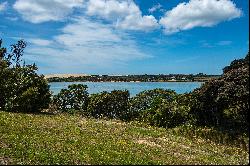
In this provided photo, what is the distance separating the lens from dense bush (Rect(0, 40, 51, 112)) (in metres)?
49.2

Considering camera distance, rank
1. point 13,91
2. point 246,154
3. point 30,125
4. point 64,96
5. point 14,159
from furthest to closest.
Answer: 1. point 64,96
2. point 13,91
3. point 30,125
4. point 14,159
5. point 246,154

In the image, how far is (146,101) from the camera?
64.7 m

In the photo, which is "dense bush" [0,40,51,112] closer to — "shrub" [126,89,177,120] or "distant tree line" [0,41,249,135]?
"distant tree line" [0,41,249,135]

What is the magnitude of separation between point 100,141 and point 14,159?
7512 mm

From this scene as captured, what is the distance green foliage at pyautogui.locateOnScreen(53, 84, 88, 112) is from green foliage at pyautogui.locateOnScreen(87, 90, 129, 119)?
3.80 metres

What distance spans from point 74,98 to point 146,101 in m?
13.0

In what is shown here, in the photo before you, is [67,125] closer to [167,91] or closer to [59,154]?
[59,154]

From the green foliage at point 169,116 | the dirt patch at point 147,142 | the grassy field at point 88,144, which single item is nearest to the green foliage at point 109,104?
the green foliage at point 169,116

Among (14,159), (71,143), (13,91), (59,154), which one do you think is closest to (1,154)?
(14,159)

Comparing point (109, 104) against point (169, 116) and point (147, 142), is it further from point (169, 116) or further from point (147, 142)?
point (147, 142)

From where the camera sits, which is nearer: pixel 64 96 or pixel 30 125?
pixel 30 125

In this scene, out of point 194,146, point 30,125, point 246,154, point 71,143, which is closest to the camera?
point 246,154

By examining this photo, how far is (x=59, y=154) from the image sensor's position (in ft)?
75.6

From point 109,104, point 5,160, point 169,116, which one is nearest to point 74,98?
point 109,104
